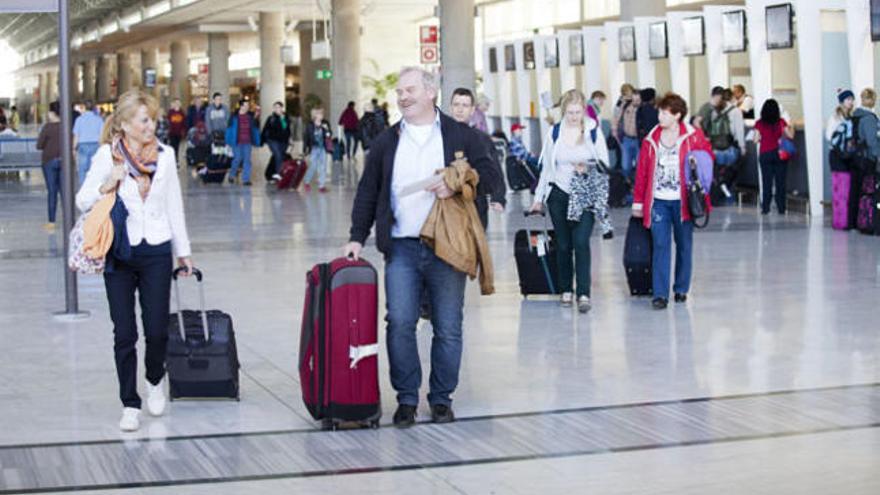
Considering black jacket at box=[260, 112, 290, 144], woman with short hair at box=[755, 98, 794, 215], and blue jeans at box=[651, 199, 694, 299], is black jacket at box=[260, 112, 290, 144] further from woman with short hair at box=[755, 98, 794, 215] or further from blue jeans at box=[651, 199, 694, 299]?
blue jeans at box=[651, 199, 694, 299]

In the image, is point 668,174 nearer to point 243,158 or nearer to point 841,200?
point 841,200

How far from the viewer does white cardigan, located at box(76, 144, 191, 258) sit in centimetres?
809

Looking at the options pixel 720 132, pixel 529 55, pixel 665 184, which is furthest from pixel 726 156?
pixel 529 55

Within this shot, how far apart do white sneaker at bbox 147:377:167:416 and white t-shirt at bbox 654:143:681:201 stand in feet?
17.1

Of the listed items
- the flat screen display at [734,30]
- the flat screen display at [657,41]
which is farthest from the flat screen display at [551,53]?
the flat screen display at [734,30]

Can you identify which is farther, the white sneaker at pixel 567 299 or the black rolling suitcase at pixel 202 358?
the white sneaker at pixel 567 299

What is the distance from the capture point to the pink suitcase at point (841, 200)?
62.6ft

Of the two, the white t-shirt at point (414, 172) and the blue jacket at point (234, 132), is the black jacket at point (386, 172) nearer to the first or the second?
the white t-shirt at point (414, 172)

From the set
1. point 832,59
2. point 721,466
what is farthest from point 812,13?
point 721,466

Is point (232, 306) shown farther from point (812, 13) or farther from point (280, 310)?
point (812, 13)

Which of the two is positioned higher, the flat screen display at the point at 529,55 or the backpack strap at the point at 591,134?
the flat screen display at the point at 529,55

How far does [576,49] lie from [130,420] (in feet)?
82.3

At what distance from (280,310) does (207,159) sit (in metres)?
21.4

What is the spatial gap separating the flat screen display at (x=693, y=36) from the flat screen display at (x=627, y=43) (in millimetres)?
2239
